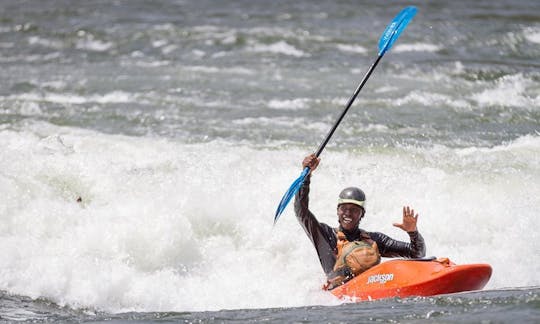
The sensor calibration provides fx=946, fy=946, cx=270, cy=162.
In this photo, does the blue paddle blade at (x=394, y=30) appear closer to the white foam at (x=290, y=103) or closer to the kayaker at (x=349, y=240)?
the kayaker at (x=349, y=240)

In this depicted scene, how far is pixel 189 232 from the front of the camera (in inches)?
317

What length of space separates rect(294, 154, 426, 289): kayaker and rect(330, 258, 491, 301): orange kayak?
228 mm

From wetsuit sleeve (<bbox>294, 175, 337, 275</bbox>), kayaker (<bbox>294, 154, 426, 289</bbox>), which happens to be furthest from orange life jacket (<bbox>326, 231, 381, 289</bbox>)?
wetsuit sleeve (<bbox>294, 175, 337, 275</bbox>)

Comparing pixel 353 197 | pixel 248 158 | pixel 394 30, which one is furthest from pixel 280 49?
pixel 353 197

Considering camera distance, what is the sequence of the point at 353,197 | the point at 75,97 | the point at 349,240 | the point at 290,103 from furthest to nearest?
the point at 75,97, the point at 290,103, the point at 349,240, the point at 353,197

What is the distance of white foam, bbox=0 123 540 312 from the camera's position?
7.14 metres

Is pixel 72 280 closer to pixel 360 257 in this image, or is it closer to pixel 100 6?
pixel 360 257

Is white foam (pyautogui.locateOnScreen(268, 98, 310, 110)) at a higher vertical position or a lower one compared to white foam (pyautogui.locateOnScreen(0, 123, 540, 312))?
higher

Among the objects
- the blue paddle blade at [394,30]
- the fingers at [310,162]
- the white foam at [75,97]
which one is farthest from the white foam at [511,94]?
the fingers at [310,162]

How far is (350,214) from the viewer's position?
6.48 m

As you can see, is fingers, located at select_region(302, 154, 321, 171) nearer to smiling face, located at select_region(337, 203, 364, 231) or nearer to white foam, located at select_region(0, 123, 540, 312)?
smiling face, located at select_region(337, 203, 364, 231)

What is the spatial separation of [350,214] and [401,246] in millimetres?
467

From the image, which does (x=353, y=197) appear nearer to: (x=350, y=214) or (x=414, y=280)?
(x=350, y=214)

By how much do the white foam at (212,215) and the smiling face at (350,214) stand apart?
0.57m
